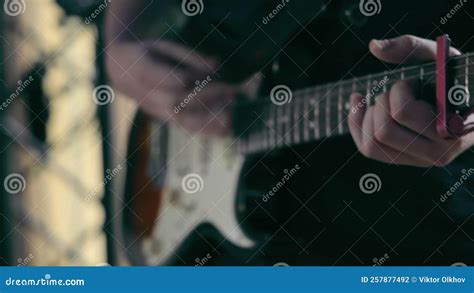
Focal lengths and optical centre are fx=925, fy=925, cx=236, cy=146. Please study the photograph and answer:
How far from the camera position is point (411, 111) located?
6.50 feet

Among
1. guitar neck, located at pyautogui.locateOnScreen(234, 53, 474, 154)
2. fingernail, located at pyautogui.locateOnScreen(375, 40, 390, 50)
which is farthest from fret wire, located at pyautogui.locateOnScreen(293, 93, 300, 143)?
fingernail, located at pyautogui.locateOnScreen(375, 40, 390, 50)

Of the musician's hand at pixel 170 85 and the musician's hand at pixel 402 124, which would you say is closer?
the musician's hand at pixel 402 124

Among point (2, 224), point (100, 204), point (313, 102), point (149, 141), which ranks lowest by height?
point (2, 224)

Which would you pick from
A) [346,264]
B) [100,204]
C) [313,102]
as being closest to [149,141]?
[100,204]

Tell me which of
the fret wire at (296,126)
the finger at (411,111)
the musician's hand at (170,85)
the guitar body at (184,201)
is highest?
the finger at (411,111)

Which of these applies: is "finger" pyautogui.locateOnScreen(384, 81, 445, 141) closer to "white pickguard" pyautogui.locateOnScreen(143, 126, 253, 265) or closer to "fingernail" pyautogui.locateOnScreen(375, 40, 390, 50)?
"fingernail" pyautogui.locateOnScreen(375, 40, 390, 50)

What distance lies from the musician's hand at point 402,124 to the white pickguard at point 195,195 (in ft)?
0.95

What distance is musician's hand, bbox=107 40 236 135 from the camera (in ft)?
6.84

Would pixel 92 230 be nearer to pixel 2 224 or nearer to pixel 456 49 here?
pixel 2 224

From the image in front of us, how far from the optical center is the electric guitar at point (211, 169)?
2.05 meters

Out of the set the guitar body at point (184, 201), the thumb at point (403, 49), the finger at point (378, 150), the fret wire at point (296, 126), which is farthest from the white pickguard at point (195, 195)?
the thumb at point (403, 49)

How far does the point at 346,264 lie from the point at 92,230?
23.0 inches

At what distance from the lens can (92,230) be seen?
83.5 inches

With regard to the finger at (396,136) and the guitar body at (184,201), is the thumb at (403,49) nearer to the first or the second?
the finger at (396,136)
